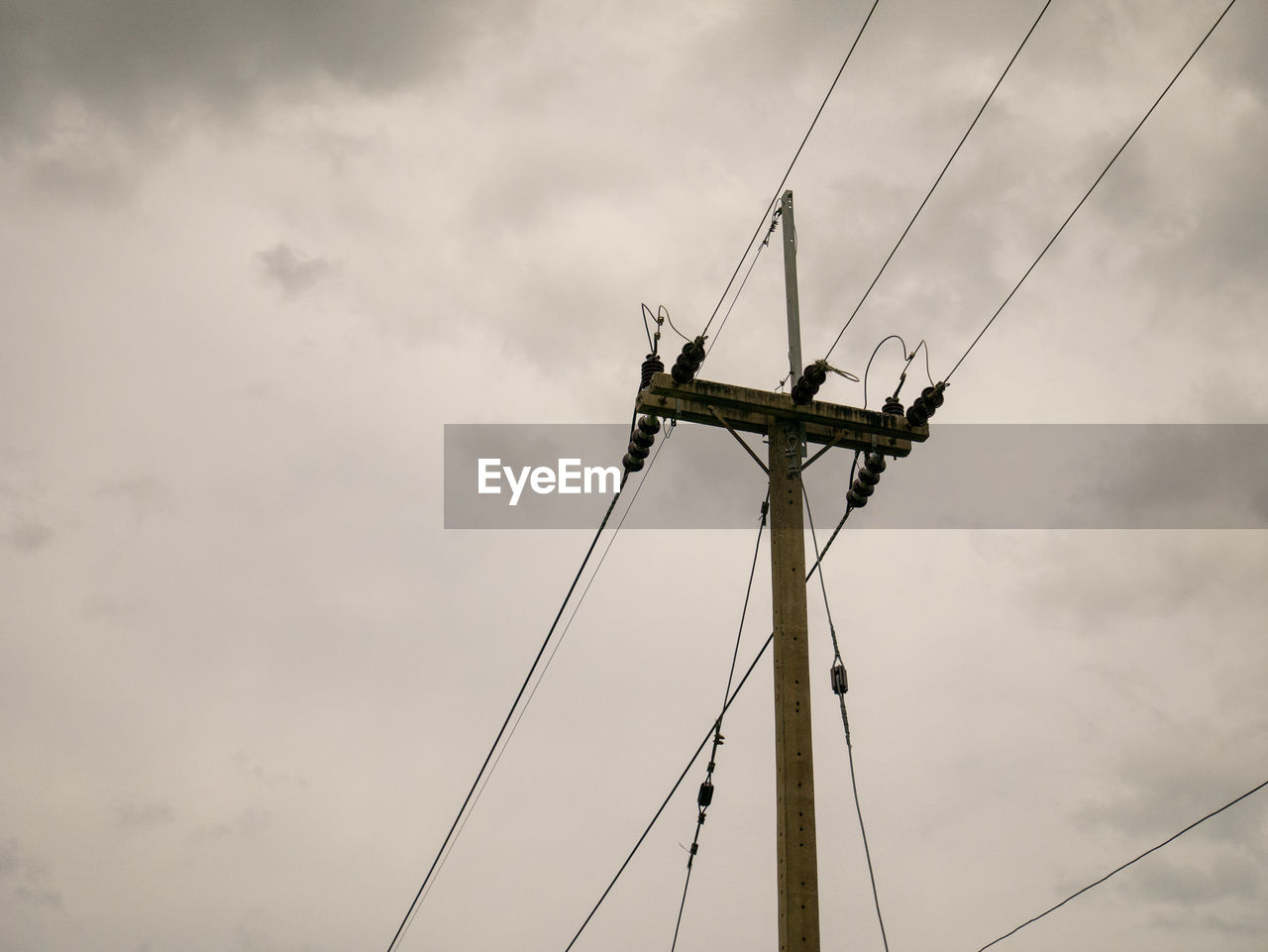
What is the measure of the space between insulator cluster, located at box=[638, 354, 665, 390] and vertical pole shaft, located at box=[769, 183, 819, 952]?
50.4 inches

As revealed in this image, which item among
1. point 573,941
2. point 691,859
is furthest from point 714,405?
point 573,941

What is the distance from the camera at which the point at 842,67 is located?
8695 mm

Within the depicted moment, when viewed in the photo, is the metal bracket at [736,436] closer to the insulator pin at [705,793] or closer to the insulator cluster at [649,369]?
the insulator cluster at [649,369]

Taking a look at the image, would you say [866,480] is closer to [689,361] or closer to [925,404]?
[925,404]

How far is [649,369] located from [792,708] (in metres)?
3.68

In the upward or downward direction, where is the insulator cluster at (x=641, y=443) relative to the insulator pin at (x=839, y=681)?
upward

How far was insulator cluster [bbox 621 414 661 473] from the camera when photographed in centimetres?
1035

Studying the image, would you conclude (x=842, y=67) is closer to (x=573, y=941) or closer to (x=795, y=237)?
(x=795, y=237)

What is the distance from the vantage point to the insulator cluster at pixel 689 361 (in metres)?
9.66

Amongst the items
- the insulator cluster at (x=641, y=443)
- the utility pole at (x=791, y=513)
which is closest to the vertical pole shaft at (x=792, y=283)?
the utility pole at (x=791, y=513)

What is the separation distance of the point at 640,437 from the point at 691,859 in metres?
4.99

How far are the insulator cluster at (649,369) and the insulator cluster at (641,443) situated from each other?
1.09 ft

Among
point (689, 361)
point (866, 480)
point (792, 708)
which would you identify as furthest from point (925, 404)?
point (792, 708)

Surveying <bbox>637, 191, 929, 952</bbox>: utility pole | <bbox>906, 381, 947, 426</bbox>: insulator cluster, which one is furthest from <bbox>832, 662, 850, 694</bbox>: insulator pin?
<bbox>906, 381, 947, 426</bbox>: insulator cluster
